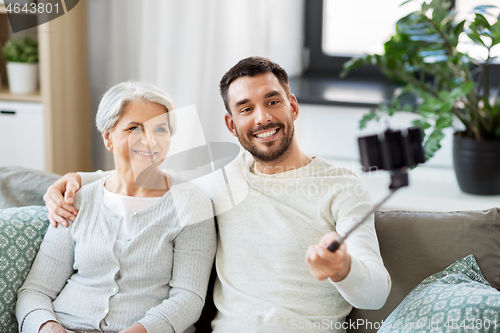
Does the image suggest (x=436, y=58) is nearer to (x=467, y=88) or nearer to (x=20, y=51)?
(x=467, y=88)

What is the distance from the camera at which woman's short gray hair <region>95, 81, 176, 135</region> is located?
1.29 meters

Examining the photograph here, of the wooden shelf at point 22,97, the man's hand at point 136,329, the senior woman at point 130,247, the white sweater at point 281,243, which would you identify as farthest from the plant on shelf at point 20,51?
the man's hand at point 136,329

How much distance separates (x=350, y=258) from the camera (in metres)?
0.93

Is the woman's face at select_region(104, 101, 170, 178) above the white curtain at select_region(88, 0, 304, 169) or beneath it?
beneath

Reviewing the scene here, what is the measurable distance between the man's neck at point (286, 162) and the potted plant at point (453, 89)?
699 mm

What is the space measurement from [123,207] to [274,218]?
38cm

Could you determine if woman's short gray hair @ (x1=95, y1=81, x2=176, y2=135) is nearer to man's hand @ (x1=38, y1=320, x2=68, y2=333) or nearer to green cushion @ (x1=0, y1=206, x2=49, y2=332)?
green cushion @ (x1=0, y1=206, x2=49, y2=332)

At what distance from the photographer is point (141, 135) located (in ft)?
4.24

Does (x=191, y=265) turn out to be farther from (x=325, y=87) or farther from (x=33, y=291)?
(x=325, y=87)

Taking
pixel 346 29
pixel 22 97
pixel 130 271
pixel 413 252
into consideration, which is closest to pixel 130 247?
pixel 130 271

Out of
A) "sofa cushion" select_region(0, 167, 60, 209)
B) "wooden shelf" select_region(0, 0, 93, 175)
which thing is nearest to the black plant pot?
"sofa cushion" select_region(0, 167, 60, 209)

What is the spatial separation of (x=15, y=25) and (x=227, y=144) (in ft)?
4.65

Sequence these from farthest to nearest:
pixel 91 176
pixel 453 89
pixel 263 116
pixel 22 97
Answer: pixel 22 97
pixel 453 89
pixel 91 176
pixel 263 116

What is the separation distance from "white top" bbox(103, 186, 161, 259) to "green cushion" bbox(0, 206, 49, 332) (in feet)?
0.68
